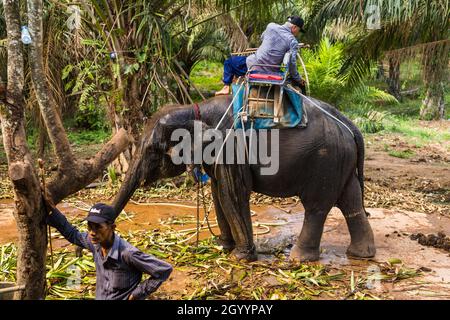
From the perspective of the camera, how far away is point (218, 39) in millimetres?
16594

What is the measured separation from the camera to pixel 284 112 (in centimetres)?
575

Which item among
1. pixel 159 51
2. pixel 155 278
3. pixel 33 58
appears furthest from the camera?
pixel 159 51

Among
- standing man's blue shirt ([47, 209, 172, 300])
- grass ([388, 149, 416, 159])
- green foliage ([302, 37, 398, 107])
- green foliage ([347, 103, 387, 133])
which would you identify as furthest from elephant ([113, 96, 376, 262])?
green foliage ([347, 103, 387, 133])

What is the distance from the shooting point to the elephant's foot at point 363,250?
597 cm

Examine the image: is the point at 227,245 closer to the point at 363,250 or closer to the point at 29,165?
the point at 363,250

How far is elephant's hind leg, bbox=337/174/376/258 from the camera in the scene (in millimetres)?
5984

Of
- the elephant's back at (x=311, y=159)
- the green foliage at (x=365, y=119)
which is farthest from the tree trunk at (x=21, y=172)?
the green foliage at (x=365, y=119)

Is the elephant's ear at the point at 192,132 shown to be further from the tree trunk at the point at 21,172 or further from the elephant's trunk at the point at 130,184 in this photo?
the tree trunk at the point at 21,172

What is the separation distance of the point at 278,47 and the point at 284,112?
0.70 meters

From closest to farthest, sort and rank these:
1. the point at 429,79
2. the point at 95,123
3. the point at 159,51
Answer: the point at 159,51 < the point at 429,79 < the point at 95,123

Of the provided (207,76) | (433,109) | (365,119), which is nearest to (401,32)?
(365,119)

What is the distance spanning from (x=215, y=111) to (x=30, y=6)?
2209 millimetres
